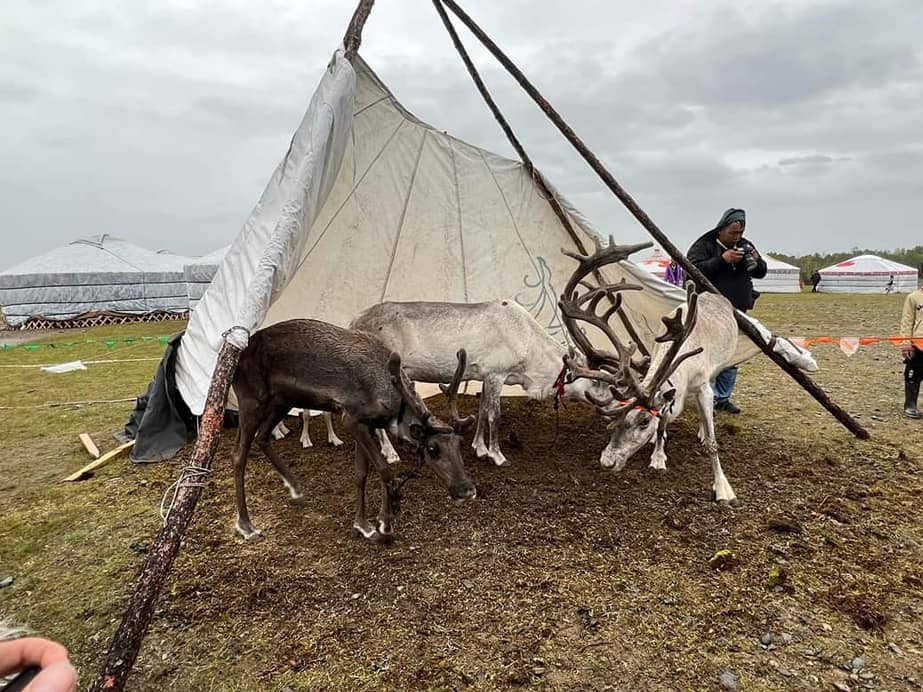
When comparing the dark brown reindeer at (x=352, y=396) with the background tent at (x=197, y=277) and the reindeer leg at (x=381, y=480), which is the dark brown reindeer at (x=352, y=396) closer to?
the reindeer leg at (x=381, y=480)

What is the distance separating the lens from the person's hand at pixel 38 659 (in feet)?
4.38

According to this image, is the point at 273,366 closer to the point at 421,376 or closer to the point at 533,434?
the point at 421,376

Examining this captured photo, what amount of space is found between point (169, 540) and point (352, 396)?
160cm

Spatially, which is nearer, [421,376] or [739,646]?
[739,646]

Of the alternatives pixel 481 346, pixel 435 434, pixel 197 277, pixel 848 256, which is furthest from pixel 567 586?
pixel 848 256

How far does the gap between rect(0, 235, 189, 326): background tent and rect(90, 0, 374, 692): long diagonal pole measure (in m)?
24.1

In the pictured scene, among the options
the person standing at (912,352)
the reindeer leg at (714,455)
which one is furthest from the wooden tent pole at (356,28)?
the person standing at (912,352)

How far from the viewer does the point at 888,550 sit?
13.0 ft

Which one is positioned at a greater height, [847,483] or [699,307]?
[699,307]

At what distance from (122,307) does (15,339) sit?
5200 mm

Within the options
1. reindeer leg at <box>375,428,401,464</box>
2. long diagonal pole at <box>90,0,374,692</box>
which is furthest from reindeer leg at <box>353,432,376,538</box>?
reindeer leg at <box>375,428,401,464</box>

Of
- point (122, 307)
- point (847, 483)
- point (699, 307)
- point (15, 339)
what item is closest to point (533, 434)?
point (699, 307)

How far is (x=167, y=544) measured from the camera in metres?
2.75

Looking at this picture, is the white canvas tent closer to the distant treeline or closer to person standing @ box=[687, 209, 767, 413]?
person standing @ box=[687, 209, 767, 413]
